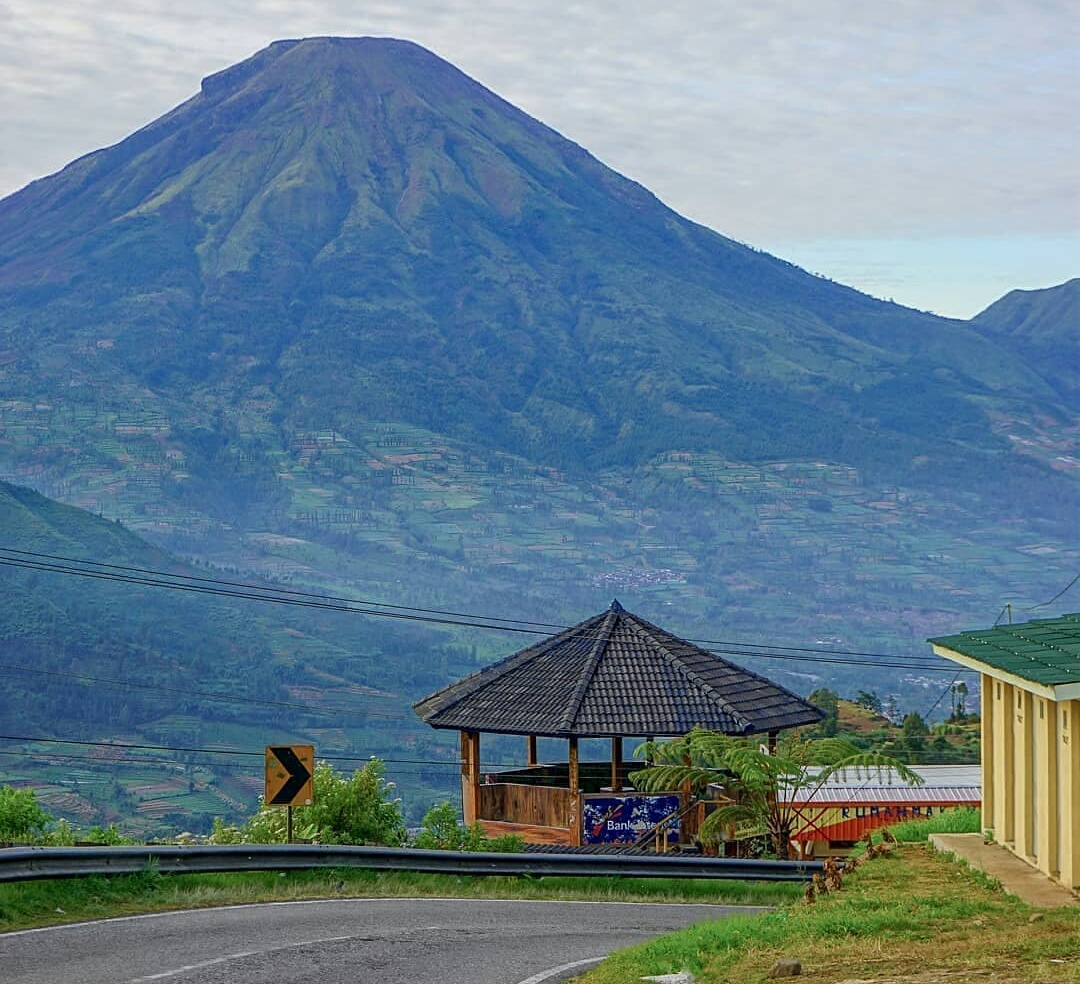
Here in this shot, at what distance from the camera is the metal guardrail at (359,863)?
14016mm

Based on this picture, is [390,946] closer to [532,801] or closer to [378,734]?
[532,801]

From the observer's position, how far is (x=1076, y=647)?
1437 cm

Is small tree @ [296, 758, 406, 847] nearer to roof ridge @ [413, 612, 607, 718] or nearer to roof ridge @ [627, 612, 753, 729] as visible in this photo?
roof ridge @ [413, 612, 607, 718]

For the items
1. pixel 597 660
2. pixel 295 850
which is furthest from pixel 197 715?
pixel 295 850

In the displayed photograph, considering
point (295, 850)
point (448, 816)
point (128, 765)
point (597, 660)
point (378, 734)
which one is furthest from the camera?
point (378, 734)

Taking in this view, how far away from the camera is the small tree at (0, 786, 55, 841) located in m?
18.5

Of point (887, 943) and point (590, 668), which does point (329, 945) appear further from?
point (590, 668)

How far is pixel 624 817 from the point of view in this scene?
2792 centimetres

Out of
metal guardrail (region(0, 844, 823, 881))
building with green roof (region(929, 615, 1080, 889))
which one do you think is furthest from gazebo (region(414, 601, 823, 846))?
building with green roof (region(929, 615, 1080, 889))

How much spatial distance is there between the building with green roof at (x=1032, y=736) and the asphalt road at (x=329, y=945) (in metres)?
3.18

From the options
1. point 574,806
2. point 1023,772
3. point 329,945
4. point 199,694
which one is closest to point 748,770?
point 574,806

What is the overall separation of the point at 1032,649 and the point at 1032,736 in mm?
955

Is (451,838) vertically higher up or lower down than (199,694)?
higher up

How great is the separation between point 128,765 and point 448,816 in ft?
504
